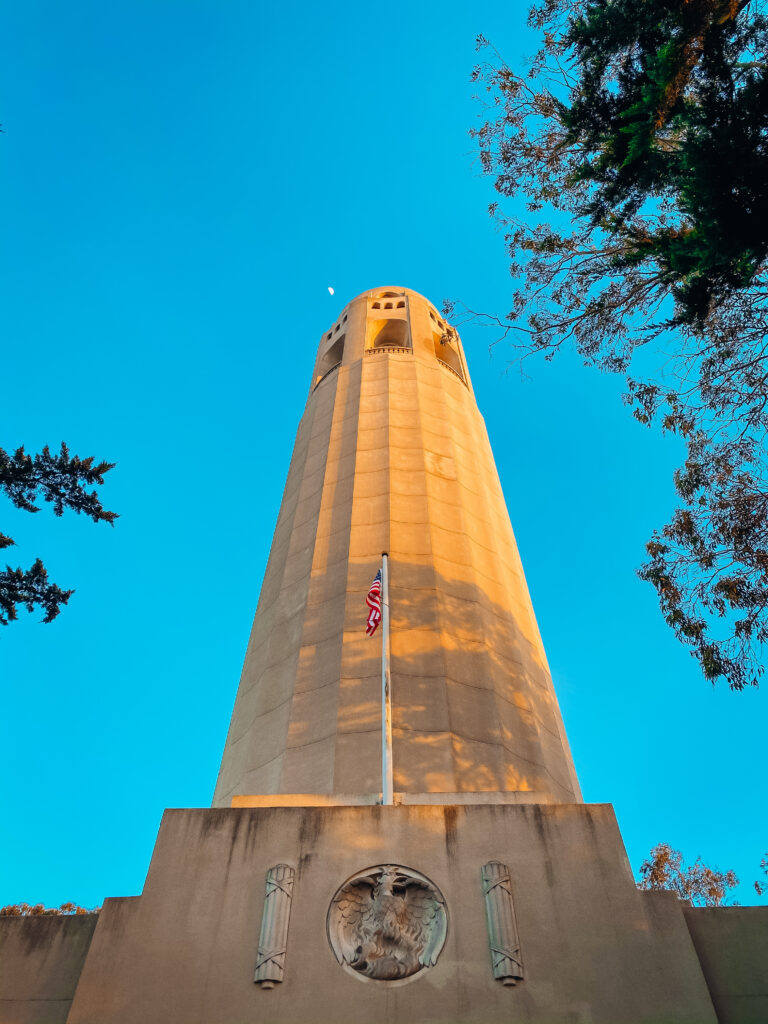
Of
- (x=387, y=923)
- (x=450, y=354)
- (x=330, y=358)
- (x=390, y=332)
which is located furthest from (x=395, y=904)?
(x=390, y=332)

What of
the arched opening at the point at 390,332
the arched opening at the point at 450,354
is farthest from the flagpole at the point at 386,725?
the arched opening at the point at 390,332

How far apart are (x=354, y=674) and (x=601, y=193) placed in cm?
913

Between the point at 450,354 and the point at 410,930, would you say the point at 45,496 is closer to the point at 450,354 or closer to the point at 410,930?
the point at 410,930

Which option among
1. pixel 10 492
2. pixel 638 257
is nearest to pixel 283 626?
pixel 10 492

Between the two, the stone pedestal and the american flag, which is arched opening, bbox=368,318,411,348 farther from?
the stone pedestal

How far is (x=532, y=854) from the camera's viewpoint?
33.4 feet

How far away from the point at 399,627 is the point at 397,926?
645cm

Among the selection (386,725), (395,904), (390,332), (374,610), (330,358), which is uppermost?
(390,332)

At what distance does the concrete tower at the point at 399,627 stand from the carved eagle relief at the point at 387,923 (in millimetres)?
1803

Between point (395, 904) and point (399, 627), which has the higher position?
point (399, 627)

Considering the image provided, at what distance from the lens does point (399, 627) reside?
1536 cm

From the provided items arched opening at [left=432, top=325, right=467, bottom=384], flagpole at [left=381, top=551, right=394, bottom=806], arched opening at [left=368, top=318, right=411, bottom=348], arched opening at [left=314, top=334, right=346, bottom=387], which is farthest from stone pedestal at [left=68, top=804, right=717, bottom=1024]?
arched opening at [left=368, top=318, right=411, bottom=348]

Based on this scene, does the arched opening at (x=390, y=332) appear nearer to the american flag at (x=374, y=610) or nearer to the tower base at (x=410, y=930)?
the american flag at (x=374, y=610)

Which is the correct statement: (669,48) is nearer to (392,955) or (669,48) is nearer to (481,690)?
(481,690)
